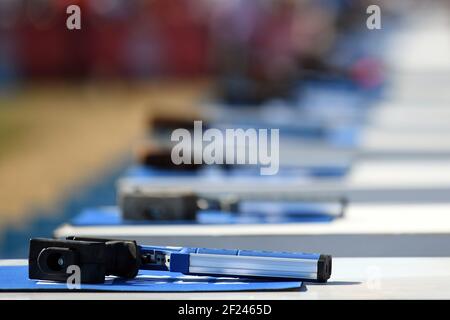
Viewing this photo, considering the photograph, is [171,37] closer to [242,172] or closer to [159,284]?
[242,172]

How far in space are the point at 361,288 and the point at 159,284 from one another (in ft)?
0.88

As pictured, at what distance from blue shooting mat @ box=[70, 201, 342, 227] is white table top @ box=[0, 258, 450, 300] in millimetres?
745

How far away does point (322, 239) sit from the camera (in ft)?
8.11

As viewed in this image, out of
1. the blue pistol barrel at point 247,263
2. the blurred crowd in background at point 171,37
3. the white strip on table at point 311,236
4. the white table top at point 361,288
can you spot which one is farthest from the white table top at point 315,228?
the blurred crowd in background at point 171,37

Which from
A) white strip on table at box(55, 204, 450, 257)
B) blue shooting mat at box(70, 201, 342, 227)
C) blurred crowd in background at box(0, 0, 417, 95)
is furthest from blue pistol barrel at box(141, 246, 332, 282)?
blurred crowd in background at box(0, 0, 417, 95)

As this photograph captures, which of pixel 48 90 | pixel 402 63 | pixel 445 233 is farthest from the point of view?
pixel 48 90

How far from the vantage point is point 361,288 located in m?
1.80

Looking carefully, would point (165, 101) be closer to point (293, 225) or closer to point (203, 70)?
point (203, 70)

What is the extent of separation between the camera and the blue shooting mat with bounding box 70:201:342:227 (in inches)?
109

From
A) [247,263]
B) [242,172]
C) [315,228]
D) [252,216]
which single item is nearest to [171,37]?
[242,172]

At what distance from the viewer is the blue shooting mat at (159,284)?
1.79 meters

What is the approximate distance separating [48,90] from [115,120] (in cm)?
454

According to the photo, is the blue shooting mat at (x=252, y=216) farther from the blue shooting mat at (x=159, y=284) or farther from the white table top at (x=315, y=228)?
the blue shooting mat at (x=159, y=284)

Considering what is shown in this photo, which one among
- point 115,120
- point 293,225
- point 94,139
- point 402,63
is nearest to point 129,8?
point 402,63
